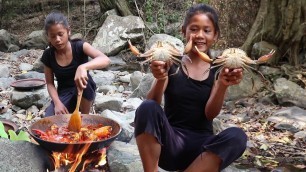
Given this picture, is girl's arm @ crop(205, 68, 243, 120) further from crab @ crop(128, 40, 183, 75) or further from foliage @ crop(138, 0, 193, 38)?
foliage @ crop(138, 0, 193, 38)

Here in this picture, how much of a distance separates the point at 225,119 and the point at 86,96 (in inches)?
75.5

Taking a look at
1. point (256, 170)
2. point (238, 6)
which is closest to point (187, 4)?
point (238, 6)

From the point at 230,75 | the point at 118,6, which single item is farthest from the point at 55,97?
the point at 118,6

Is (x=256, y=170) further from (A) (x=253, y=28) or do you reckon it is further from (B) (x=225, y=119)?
(A) (x=253, y=28)

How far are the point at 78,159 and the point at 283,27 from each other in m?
4.01

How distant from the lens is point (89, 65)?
3.10 meters

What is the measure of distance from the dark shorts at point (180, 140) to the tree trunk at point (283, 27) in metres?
3.49

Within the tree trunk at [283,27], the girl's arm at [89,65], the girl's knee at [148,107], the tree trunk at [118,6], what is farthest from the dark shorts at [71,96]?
the tree trunk at [118,6]

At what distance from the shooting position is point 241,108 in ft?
17.1

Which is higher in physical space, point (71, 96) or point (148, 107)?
point (148, 107)

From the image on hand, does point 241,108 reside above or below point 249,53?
below

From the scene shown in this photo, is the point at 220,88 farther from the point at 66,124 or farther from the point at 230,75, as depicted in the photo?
the point at 66,124

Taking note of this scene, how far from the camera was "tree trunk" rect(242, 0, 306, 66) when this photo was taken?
550 centimetres

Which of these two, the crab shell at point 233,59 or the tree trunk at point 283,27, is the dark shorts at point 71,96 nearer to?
the crab shell at point 233,59
